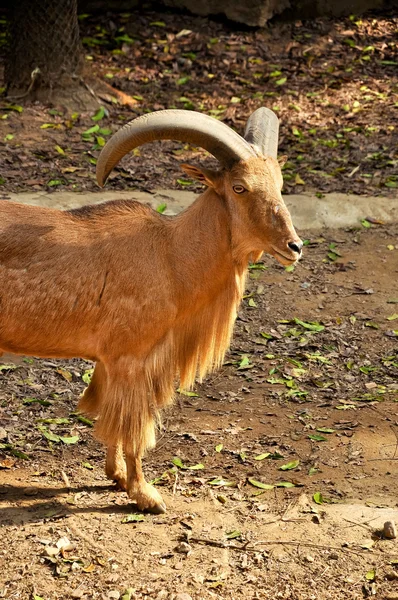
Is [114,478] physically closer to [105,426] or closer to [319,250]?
[105,426]

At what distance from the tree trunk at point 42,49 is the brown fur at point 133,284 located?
7.12 metres

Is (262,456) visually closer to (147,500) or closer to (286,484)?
(286,484)

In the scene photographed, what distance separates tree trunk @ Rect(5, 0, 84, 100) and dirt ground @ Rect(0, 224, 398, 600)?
5173 millimetres

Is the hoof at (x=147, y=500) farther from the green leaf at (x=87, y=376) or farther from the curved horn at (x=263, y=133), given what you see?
the curved horn at (x=263, y=133)

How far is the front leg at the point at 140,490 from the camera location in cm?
658

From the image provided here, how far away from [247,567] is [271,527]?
488 mm

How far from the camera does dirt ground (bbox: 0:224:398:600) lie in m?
5.91

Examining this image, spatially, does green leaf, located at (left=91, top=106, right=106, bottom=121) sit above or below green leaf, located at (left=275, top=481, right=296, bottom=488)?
above

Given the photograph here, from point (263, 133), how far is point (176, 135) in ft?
2.57

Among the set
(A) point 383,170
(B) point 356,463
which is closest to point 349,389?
(B) point 356,463

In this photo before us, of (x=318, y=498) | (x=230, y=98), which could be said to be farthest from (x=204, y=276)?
(x=230, y=98)

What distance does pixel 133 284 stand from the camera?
20.9 feet

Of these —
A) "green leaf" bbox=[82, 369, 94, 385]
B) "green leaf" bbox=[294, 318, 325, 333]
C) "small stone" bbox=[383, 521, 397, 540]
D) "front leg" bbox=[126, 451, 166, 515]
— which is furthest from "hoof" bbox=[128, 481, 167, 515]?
"green leaf" bbox=[294, 318, 325, 333]

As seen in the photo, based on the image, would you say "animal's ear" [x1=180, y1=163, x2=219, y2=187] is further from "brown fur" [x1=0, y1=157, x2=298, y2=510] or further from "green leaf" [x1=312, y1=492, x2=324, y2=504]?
"green leaf" [x1=312, y1=492, x2=324, y2=504]
